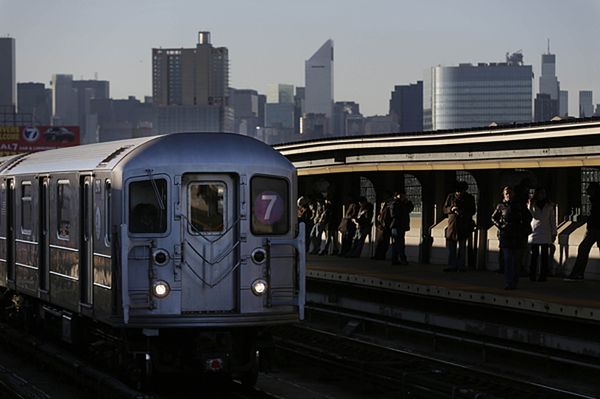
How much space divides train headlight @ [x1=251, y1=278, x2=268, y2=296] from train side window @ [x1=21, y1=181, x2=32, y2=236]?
16.9 feet

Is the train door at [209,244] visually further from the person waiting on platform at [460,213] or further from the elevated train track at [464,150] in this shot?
the person waiting on platform at [460,213]

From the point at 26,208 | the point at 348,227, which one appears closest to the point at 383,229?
the point at 348,227

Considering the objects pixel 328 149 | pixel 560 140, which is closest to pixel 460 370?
pixel 560 140

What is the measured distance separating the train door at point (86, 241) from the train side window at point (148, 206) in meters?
1.16

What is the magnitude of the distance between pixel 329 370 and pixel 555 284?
161 inches

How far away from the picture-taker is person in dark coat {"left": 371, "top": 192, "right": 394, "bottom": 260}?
92.6 feet

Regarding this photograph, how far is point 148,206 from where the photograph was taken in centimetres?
1698

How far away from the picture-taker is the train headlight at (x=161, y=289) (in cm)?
1688

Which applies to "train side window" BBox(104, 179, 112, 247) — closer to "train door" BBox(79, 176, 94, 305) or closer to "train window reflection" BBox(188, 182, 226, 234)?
"train door" BBox(79, 176, 94, 305)

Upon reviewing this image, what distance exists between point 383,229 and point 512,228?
804cm

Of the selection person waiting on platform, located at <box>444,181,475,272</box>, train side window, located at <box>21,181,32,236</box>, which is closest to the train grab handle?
train side window, located at <box>21,181,32,236</box>

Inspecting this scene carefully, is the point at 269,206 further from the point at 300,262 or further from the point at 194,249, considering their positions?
the point at 194,249

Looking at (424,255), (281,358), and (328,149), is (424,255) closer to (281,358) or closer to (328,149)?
(328,149)

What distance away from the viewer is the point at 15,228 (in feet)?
73.9
